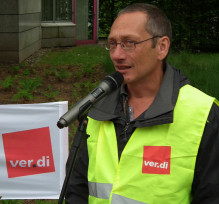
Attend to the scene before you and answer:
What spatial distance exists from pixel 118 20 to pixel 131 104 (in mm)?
456

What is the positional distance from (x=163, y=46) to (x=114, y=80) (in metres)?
0.45

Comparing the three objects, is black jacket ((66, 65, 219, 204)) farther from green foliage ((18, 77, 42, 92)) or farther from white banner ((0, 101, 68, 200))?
green foliage ((18, 77, 42, 92))

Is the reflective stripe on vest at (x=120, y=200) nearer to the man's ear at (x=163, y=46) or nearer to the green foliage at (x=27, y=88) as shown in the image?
the man's ear at (x=163, y=46)

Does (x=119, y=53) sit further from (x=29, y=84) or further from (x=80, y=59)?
(x=80, y=59)

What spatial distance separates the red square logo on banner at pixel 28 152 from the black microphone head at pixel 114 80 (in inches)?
83.6

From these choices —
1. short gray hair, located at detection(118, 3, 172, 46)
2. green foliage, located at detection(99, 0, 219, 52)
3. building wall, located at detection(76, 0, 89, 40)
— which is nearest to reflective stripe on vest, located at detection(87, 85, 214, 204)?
short gray hair, located at detection(118, 3, 172, 46)

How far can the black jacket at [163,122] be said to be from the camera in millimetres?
2119

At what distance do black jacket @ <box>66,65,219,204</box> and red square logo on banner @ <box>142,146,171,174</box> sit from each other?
125 millimetres

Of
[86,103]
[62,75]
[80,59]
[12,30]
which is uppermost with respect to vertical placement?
[86,103]

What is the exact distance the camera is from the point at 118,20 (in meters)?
2.38

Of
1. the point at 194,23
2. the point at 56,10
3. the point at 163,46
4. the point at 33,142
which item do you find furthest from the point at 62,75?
the point at 56,10

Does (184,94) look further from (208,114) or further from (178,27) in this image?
(178,27)

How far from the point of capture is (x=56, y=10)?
1569 cm

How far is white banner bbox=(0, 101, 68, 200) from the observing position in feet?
13.6
